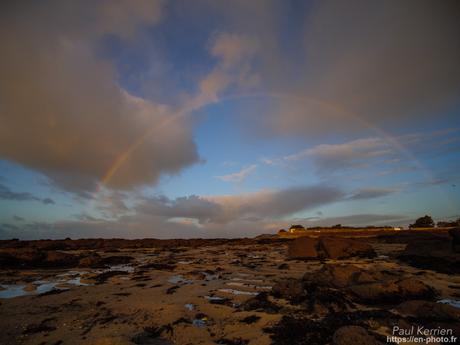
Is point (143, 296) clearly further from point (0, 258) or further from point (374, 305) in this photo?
point (0, 258)

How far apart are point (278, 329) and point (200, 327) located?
158 cm

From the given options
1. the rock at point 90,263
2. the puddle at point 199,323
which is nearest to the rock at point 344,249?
the puddle at point 199,323

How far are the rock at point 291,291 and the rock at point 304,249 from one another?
10218mm

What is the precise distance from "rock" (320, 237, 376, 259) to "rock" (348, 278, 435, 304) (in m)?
10.2

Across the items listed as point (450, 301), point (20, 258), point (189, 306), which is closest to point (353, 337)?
point (189, 306)

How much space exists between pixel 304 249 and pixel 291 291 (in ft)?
35.2

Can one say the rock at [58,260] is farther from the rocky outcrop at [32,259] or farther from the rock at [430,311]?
the rock at [430,311]

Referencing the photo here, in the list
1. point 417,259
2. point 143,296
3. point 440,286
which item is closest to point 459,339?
point 440,286

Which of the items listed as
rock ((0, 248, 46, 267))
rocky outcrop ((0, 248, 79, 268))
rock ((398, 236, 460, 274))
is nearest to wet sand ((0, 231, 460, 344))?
rock ((398, 236, 460, 274))

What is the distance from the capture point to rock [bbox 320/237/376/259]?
54.6ft

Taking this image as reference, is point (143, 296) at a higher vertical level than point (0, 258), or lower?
lower

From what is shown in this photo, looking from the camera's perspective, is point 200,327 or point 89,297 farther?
point 89,297

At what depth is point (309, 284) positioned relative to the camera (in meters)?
7.43

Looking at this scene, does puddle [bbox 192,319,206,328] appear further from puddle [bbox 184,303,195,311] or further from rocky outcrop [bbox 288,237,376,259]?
rocky outcrop [bbox 288,237,376,259]
